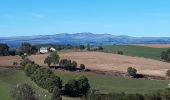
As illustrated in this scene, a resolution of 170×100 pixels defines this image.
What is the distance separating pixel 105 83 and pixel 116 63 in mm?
34457

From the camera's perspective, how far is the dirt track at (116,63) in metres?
116

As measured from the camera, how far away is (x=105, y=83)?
94.6m

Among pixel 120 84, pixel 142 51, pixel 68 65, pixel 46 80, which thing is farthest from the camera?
pixel 142 51

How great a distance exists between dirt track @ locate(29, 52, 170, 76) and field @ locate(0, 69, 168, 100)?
12785 mm

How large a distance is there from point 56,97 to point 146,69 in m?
56.9

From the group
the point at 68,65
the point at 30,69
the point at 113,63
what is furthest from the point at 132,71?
the point at 30,69

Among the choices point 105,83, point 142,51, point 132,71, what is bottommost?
point 105,83

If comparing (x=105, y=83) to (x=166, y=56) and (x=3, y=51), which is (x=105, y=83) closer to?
(x=166, y=56)

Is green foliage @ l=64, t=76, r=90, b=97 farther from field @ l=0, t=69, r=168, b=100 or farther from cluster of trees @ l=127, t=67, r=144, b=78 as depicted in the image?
cluster of trees @ l=127, t=67, r=144, b=78

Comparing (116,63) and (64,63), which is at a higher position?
(64,63)

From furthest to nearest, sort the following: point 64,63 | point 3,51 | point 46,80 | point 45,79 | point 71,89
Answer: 1. point 3,51
2. point 64,63
3. point 45,79
4. point 46,80
5. point 71,89

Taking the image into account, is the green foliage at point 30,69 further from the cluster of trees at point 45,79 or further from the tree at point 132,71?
the tree at point 132,71

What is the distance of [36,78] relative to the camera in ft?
285

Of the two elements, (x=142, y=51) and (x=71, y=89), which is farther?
(x=142, y=51)
